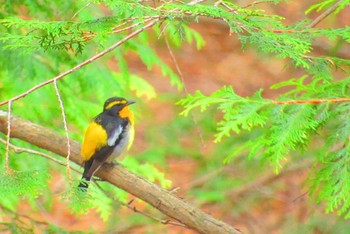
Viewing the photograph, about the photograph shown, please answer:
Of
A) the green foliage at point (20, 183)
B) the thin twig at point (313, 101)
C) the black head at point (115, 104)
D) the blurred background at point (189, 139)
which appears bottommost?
the blurred background at point (189, 139)

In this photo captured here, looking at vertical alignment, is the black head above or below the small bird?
above

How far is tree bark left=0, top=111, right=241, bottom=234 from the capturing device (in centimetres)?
448

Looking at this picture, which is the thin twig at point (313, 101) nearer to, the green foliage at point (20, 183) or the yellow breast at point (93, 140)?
the green foliage at point (20, 183)

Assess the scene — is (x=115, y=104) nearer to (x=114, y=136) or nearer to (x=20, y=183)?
(x=114, y=136)

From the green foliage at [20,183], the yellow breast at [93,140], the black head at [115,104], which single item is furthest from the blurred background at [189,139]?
the green foliage at [20,183]

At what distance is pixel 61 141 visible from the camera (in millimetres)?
4684

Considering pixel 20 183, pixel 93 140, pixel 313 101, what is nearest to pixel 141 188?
pixel 93 140

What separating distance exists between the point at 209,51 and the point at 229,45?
15.5 inches

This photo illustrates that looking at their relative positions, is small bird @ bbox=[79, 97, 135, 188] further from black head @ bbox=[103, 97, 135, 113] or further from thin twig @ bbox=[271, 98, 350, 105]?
thin twig @ bbox=[271, 98, 350, 105]

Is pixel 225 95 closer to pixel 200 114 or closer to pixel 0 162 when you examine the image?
pixel 0 162

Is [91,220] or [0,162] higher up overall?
[0,162]

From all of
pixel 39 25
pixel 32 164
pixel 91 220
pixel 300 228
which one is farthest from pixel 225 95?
pixel 91 220

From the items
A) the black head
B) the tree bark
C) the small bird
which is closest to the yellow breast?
the small bird

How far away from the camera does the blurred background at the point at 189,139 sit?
5477 millimetres
